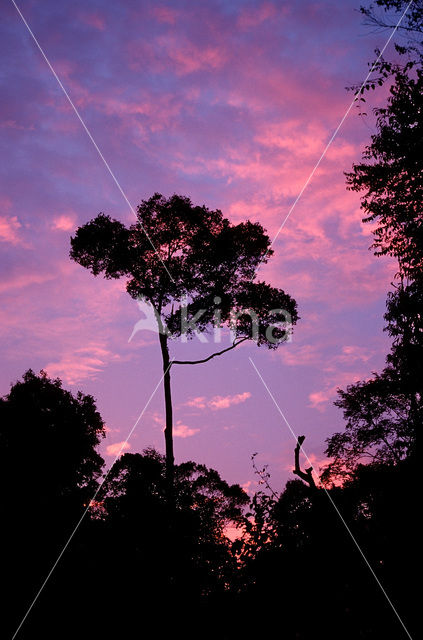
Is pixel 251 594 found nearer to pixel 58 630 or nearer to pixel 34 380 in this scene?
pixel 58 630

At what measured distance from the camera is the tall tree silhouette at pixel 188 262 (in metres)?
23.6

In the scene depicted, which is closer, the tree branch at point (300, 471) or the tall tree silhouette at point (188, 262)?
the tree branch at point (300, 471)

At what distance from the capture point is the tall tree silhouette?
23.6m

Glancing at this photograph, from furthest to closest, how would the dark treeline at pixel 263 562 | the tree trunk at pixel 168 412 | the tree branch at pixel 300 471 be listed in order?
the tree trunk at pixel 168 412 → the tree branch at pixel 300 471 → the dark treeline at pixel 263 562

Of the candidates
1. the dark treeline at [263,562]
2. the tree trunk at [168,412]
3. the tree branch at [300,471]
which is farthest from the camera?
the tree trunk at [168,412]

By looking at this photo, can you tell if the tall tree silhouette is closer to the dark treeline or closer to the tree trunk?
the tree trunk

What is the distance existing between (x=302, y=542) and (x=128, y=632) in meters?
2.59

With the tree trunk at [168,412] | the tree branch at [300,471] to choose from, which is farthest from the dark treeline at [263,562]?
the tree trunk at [168,412]

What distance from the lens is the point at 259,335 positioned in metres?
23.9

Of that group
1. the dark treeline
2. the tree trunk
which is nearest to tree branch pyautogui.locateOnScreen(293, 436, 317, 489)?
the dark treeline

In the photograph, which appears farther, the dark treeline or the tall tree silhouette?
the tall tree silhouette

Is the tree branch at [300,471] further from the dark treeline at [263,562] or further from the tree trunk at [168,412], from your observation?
the tree trunk at [168,412]

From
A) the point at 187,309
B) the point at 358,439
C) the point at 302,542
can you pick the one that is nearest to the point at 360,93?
the point at 302,542

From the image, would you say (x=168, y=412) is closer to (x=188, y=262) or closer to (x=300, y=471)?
(x=188, y=262)
